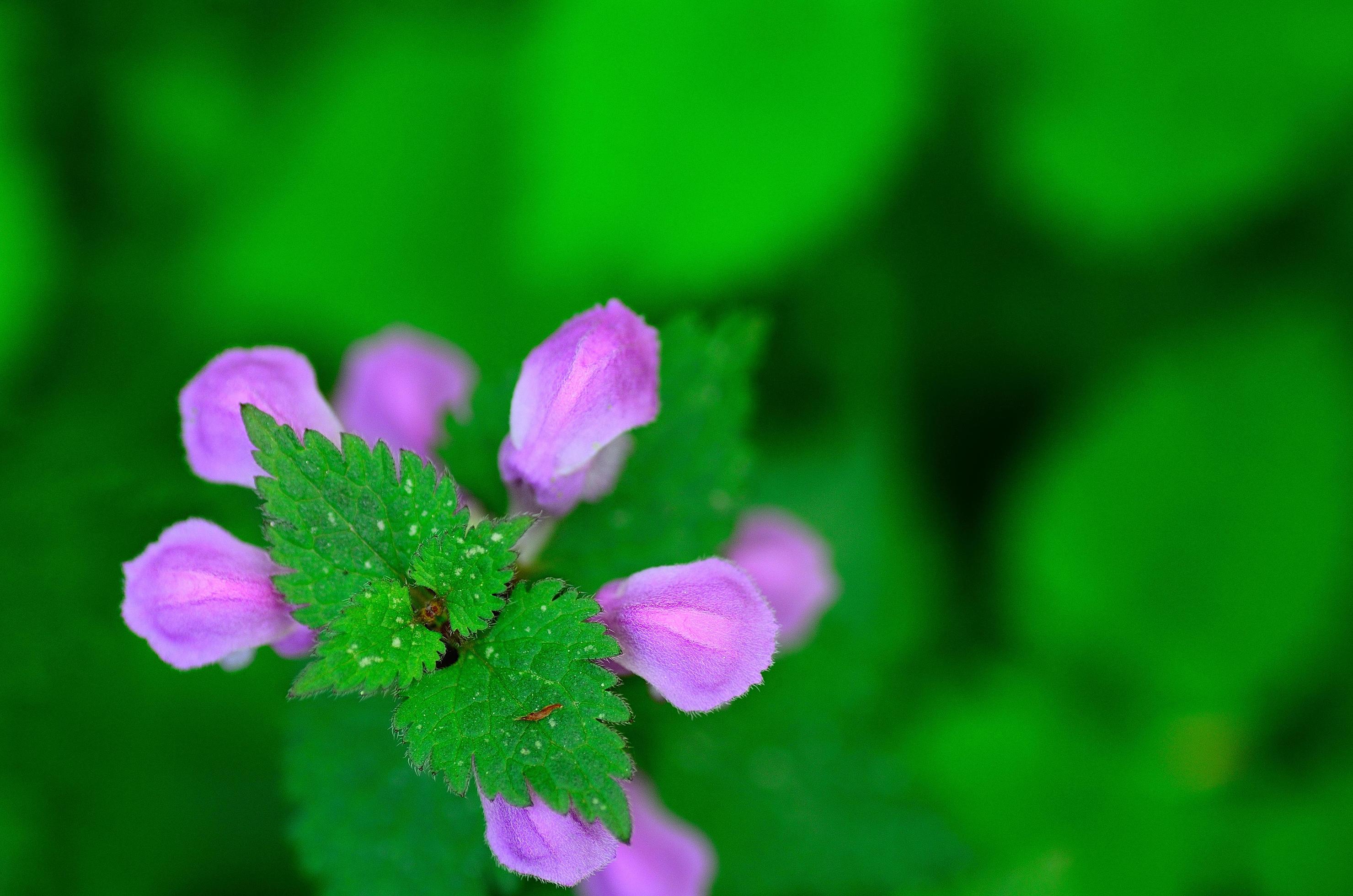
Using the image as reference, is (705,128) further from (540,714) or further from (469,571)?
(540,714)

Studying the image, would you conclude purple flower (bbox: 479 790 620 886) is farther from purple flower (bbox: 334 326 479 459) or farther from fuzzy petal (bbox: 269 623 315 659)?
purple flower (bbox: 334 326 479 459)

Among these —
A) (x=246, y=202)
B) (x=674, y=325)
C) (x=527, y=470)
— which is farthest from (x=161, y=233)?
(x=527, y=470)

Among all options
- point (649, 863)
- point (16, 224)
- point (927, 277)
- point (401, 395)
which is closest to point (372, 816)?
point (649, 863)

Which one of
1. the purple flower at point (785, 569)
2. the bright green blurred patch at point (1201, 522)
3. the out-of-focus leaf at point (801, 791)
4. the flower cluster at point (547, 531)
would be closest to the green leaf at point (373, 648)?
the flower cluster at point (547, 531)

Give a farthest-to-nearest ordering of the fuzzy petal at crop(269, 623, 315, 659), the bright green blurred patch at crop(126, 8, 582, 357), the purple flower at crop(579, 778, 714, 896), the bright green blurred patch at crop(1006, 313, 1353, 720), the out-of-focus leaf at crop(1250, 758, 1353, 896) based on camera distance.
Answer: the bright green blurred patch at crop(126, 8, 582, 357) → the bright green blurred patch at crop(1006, 313, 1353, 720) → the out-of-focus leaf at crop(1250, 758, 1353, 896) → the purple flower at crop(579, 778, 714, 896) → the fuzzy petal at crop(269, 623, 315, 659)

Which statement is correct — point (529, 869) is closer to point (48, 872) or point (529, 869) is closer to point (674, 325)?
point (674, 325)

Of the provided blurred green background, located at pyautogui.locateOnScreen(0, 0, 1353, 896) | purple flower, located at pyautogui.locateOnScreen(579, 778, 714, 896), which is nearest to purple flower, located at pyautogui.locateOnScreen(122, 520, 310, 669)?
purple flower, located at pyautogui.locateOnScreen(579, 778, 714, 896)
